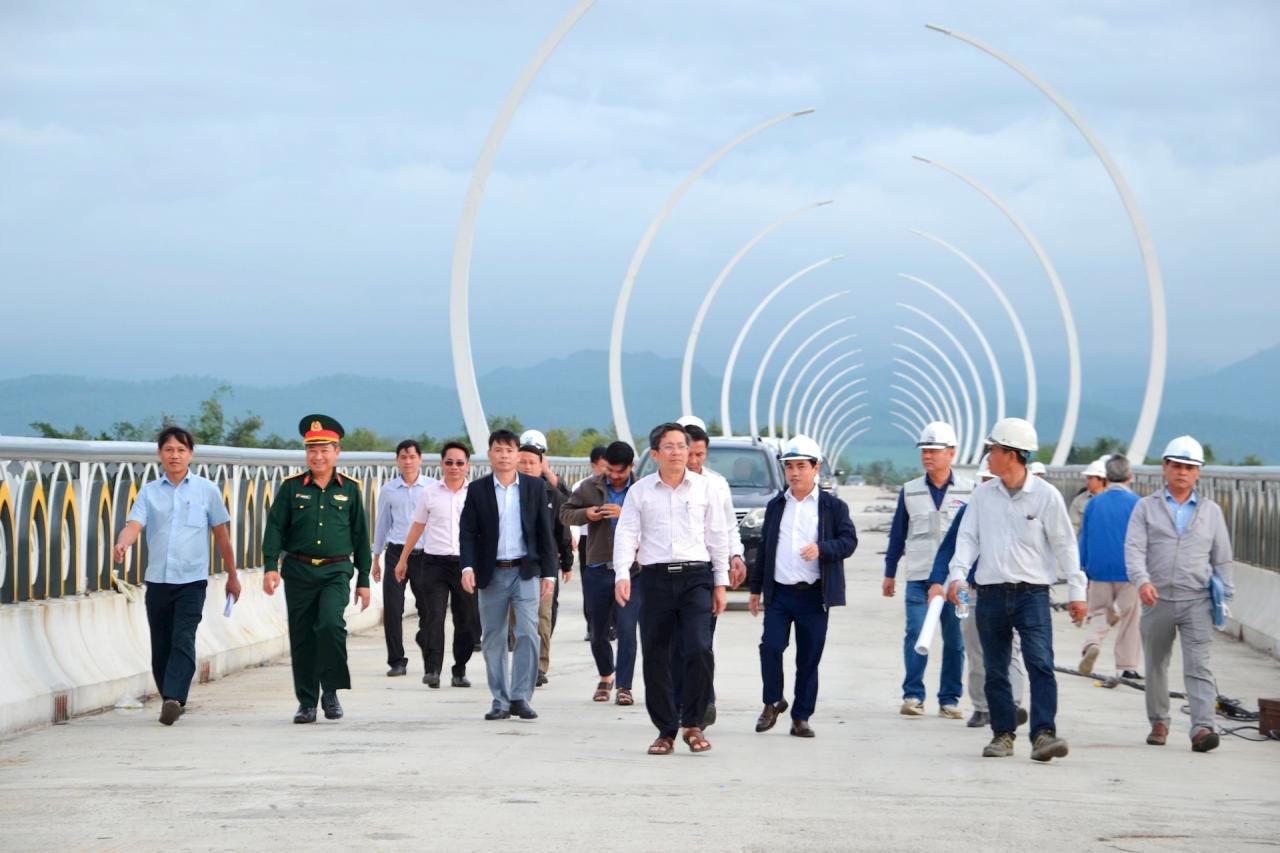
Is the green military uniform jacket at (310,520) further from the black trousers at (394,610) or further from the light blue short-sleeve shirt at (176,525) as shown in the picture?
the black trousers at (394,610)

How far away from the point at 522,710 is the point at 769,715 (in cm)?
164

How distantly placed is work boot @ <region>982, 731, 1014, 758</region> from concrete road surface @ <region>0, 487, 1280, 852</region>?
0.11 metres

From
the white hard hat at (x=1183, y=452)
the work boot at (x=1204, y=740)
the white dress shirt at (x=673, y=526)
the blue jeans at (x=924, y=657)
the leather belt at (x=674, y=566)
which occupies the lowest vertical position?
the work boot at (x=1204, y=740)

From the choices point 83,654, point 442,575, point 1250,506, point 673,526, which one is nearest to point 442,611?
point 442,575

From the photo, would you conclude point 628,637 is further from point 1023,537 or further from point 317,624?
point 1023,537

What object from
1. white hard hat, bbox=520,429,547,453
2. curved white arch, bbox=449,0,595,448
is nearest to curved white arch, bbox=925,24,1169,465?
curved white arch, bbox=449,0,595,448

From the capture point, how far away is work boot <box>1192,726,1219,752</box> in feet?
36.9

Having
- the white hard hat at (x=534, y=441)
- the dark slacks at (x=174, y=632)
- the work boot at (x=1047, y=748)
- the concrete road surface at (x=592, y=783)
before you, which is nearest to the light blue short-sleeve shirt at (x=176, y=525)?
the dark slacks at (x=174, y=632)

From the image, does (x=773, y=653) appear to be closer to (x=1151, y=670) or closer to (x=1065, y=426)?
(x=1151, y=670)

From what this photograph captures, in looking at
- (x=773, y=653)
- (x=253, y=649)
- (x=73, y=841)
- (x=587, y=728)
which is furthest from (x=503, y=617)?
(x=73, y=841)

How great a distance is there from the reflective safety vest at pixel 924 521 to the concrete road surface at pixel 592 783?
1072 mm

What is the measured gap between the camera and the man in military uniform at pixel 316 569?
12.0 m

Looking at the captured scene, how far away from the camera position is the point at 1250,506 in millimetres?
20562

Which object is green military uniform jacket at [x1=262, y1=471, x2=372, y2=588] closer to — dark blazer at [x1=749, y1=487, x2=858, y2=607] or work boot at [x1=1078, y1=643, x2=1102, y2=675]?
dark blazer at [x1=749, y1=487, x2=858, y2=607]
